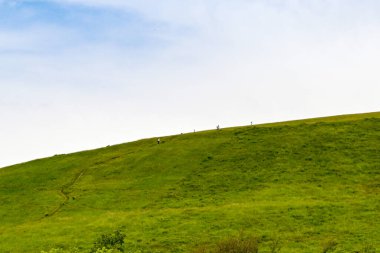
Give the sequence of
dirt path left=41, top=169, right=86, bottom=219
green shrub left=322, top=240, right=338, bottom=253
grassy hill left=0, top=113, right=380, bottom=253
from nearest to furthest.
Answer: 1. green shrub left=322, top=240, right=338, bottom=253
2. grassy hill left=0, top=113, right=380, bottom=253
3. dirt path left=41, top=169, right=86, bottom=219

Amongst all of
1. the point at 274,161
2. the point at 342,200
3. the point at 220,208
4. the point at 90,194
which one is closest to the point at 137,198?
the point at 90,194

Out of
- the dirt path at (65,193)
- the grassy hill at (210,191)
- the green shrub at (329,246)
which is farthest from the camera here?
the dirt path at (65,193)

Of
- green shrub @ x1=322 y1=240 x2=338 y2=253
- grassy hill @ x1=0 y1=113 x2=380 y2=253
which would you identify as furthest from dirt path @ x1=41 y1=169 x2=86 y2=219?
green shrub @ x1=322 y1=240 x2=338 y2=253

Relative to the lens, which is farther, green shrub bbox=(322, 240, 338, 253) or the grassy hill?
the grassy hill

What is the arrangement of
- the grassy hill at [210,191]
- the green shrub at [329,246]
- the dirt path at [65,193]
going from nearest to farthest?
the green shrub at [329,246]
the grassy hill at [210,191]
the dirt path at [65,193]

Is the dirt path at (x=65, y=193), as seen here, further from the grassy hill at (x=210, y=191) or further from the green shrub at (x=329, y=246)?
the green shrub at (x=329, y=246)

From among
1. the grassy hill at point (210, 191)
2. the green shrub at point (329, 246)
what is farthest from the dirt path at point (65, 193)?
the green shrub at point (329, 246)

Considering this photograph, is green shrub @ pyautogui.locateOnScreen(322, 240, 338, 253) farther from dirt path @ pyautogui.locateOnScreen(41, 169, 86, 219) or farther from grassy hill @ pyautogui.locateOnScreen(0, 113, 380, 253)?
dirt path @ pyautogui.locateOnScreen(41, 169, 86, 219)

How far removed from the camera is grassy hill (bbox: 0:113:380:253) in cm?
3669

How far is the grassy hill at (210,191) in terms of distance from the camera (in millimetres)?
36688

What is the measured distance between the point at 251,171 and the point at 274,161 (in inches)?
128

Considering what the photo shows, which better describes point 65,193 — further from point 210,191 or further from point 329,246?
point 329,246

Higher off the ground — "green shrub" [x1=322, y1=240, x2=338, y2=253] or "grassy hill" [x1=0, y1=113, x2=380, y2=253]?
"grassy hill" [x1=0, y1=113, x2=380, y2=253]

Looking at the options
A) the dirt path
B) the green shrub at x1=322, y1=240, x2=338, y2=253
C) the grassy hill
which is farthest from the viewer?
the dirt path
